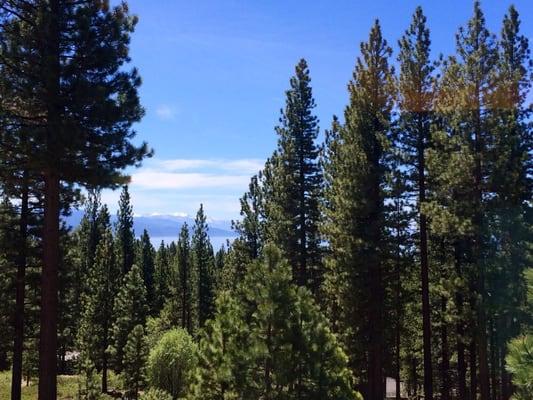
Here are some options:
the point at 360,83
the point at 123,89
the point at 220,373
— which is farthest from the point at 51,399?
the point at 360,83

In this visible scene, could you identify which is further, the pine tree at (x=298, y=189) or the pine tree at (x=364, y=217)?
the pine tree at (x=298, y=189)

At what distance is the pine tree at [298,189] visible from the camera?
28.1 m

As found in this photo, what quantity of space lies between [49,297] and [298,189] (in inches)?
697

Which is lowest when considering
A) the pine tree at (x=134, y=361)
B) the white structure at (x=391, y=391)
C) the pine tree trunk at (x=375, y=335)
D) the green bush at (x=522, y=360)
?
the white structure at (x=391, y=391)

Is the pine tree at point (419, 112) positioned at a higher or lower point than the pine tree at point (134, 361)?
higher

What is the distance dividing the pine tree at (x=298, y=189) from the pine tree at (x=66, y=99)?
15574mm

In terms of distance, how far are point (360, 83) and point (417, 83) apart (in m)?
4.09

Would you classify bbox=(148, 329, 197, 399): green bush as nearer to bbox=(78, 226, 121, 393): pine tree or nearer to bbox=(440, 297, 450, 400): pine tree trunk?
bbox=(440, 297, 450, 400): pine tree trunk

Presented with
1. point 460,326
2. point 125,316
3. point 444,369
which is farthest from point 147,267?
point 460,326

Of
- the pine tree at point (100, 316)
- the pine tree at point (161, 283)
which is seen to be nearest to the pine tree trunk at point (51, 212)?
the pine tree at point (100, 316)

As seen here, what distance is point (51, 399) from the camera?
1254 cm

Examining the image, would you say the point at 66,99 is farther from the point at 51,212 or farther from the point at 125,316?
the point at 125,316

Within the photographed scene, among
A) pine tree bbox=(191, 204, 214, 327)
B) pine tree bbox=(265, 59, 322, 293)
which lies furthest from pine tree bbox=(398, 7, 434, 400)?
pine tree bbox=(191, 204, 214, 327)

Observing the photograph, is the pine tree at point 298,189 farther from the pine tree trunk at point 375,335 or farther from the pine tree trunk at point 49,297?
the pine tree trunk at point 49,297
